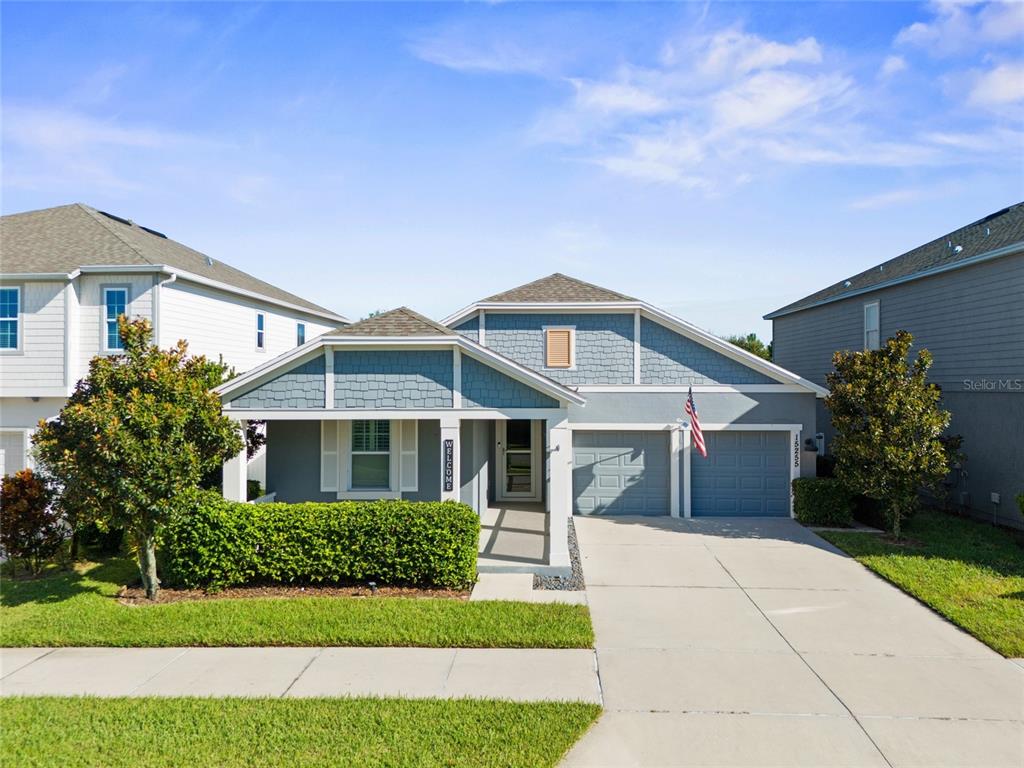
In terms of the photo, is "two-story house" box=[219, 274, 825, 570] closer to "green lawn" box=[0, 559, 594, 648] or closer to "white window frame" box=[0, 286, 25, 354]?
"green lawn" box=[0, 559, 594, 648]

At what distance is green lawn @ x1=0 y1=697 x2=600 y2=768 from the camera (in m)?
4.90

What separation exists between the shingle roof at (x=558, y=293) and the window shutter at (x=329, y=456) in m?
4.92

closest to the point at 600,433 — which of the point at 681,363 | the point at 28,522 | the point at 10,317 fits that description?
the point at 681,363

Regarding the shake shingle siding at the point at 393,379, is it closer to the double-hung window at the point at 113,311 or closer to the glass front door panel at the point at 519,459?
the glass front door panel at the point at 519,459

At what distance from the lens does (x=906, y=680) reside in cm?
636

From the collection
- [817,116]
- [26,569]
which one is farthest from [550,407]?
[26,569]

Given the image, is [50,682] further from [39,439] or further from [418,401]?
[418,401]

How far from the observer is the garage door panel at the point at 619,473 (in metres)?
14.6

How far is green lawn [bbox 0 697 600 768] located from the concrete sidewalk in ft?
0.84

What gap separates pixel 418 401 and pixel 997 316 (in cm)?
1249

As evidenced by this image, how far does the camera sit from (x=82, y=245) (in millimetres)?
14172

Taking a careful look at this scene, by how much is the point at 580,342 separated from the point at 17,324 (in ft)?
40.2

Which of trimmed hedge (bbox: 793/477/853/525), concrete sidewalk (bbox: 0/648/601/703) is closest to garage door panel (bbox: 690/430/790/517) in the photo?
trimmed hedge (bbox: 793/477/853/525)

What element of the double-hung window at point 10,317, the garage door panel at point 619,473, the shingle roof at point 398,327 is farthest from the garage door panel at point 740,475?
the double-hung window at point 10,317
